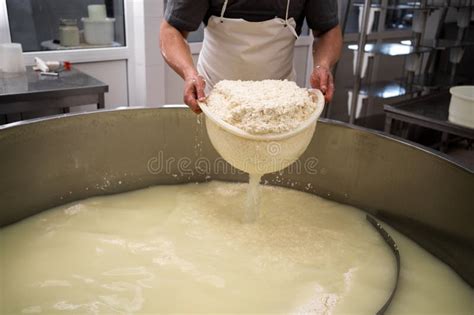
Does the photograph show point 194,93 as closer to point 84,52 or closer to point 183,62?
point 183,62

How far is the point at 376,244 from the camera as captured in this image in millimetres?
1356

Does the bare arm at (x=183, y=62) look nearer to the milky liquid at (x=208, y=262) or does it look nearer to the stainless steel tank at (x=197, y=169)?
the stainless steel tank at (x=197, y=169)

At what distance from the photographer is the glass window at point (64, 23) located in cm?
278

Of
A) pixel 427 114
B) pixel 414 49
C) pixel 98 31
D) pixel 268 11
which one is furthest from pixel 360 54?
pixel 98 31

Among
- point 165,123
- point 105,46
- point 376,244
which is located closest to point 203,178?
point 165,123

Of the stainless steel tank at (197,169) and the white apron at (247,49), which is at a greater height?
the white apron at (247,49)

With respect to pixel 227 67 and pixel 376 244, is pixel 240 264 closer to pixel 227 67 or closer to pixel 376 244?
pixel 376 244

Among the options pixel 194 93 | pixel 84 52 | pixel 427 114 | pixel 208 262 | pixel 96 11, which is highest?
pixel 96 11

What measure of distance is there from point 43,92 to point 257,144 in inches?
57.1

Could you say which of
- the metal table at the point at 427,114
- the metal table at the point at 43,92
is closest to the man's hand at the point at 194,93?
the metal table at the point at 43,92

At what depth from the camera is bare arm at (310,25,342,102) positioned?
1340 millimetres

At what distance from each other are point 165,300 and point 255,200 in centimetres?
44

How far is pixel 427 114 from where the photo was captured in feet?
7.50

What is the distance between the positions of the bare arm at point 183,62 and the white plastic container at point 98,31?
5.40 ft
